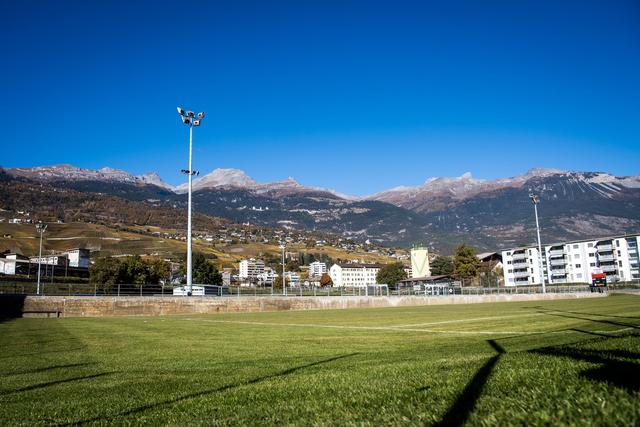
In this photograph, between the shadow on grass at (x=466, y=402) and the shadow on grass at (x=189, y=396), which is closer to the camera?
the shadow on grass at (x=466, y=402)

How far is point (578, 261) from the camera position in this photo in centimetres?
13862

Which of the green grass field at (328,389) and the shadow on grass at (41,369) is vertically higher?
the green grass field at (328,389)

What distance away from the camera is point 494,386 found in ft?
15.1

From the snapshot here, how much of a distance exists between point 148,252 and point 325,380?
191089 mm

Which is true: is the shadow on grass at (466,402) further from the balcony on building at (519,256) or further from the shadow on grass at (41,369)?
the balcony on building at (519,256)

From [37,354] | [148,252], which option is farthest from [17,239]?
[37,354]

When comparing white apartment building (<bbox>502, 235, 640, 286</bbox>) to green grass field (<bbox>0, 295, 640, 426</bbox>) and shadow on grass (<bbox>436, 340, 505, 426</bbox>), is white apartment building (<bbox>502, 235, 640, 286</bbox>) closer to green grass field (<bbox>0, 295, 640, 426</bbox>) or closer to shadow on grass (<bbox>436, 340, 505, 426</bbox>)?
green grass field (<bbox>0, 295, 640, 426</bbox>)

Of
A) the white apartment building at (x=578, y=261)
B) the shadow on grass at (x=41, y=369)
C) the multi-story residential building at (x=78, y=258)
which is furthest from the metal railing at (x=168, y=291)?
the multi-story residential building at (x=78, y=258)

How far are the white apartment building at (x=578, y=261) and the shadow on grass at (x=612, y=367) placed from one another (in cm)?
13158

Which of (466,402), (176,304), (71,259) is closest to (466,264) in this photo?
(176,304)

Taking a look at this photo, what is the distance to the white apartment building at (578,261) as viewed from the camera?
126m

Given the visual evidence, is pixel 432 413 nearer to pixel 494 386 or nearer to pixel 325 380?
pixel 494 386

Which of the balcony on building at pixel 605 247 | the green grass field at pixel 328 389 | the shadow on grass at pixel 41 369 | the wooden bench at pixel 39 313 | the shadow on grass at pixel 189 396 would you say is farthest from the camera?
the balcony on building at pixel 605 247

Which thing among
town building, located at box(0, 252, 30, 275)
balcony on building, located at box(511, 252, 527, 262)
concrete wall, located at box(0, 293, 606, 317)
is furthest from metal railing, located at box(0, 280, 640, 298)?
town building, located at box(0, 252, 30, 275)
